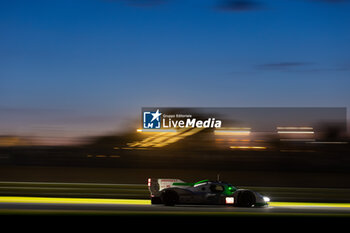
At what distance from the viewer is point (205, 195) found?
576 inches

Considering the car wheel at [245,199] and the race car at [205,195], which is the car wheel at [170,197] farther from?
the car wheel at [245,199]

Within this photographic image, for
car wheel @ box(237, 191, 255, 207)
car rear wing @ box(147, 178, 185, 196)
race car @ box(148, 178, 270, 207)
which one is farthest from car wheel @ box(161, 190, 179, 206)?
car wheel @ box(237, 191, 255, 207)

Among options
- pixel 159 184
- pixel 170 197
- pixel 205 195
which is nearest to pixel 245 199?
pixel 205 195

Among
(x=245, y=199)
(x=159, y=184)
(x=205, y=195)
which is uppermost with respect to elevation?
(x=159, y=184)

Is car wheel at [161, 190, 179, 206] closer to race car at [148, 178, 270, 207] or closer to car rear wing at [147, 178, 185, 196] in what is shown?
race car at [148, 178, 270, 207]

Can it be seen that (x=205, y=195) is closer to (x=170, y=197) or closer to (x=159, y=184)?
(x=170, y=197)

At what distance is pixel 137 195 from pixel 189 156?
32.4ft

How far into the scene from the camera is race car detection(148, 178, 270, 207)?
14539 mm

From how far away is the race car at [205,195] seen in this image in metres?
14.5

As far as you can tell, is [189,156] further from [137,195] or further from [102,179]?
[137,195]
